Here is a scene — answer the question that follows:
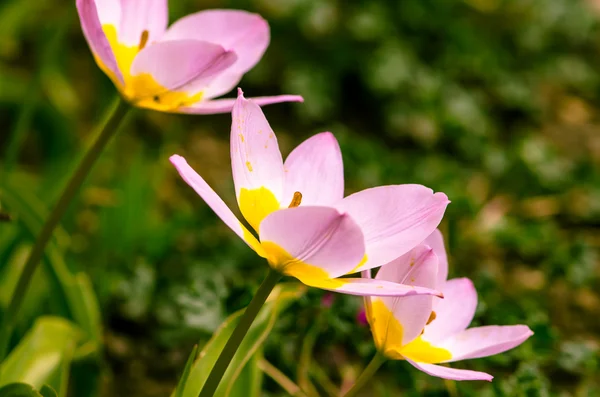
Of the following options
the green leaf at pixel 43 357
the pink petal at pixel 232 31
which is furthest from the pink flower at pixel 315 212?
the green leaf at pixel 43 357

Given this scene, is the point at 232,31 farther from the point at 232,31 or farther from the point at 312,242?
the point at 312,242

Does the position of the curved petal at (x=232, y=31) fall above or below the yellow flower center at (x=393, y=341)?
above

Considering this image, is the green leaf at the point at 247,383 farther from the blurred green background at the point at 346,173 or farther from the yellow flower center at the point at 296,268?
the yellow flower center at the point at 296,268

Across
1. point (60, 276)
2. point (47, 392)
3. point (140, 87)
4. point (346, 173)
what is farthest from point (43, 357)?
point (346, 173)

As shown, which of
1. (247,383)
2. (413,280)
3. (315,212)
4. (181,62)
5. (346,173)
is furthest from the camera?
(346,173)

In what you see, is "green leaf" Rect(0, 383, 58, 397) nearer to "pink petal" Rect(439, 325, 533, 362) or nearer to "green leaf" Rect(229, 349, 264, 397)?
"green leaf" Rect(229, 349, 264, 397)
